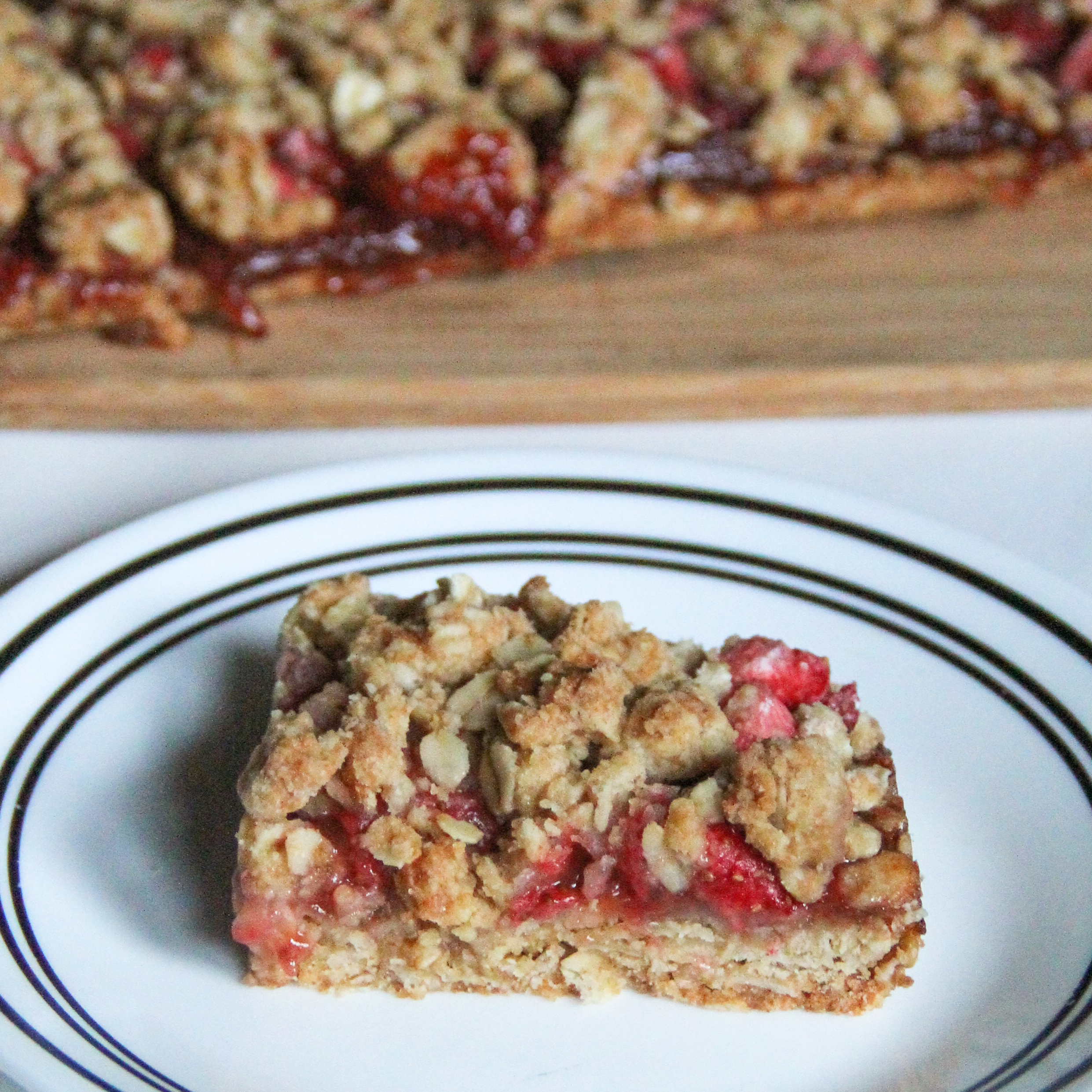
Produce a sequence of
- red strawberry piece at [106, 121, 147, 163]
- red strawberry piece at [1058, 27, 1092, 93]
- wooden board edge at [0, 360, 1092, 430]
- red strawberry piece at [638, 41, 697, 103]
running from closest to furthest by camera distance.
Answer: wooden board edge at [0, 360, 1092, 430]
red strawberry piece at [106, 121, 147, 163]
red strawberry piece at [638, 41, 697, 103]
red strawberry piece at [1058, 27, 1092, 93]

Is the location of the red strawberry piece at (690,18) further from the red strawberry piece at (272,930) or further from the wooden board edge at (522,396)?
the red strawberry piece at (272,930)

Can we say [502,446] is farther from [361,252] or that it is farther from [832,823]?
[832,823]

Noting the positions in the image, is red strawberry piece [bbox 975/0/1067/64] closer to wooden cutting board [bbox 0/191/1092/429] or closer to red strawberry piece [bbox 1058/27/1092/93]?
red strawberry piece [bbox 1058/27/1092/93]

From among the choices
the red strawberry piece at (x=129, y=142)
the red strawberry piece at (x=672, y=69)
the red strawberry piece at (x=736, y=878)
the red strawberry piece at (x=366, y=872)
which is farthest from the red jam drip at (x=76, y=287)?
the red strawberry piece at (x=736, y=878)

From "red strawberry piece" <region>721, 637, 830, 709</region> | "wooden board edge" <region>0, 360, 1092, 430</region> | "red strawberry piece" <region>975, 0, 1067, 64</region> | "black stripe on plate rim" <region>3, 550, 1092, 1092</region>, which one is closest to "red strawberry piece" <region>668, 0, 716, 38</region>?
"red strawberry piece" <region>975, 0, 1067, 64</region>

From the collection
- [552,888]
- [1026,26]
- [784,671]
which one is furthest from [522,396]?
[1026,26]

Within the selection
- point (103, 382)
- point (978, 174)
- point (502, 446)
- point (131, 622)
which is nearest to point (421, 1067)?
point (131, 622)
